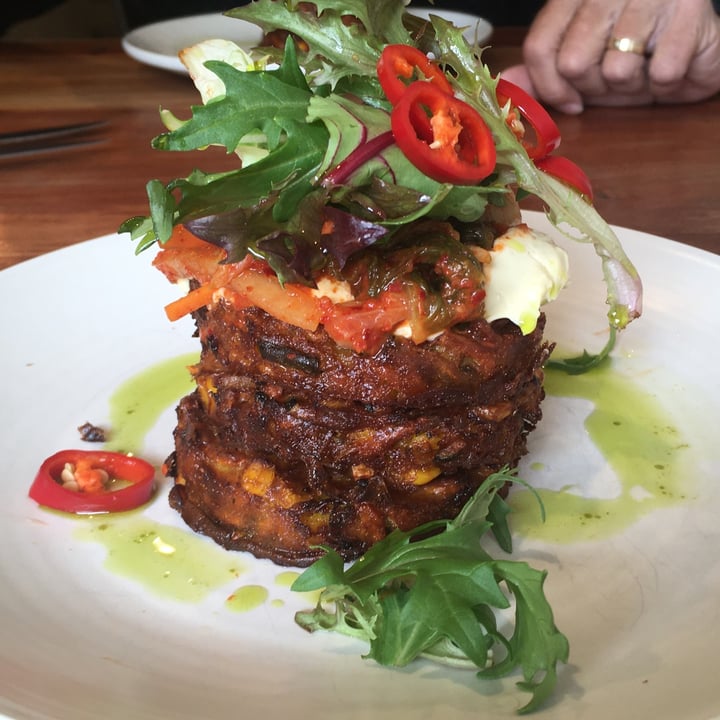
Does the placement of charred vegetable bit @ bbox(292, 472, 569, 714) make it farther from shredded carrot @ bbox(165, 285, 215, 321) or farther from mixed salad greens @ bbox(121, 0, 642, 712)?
shredded carrot @ bbox(165, 285, 215, 321)

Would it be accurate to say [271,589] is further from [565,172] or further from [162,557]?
[565,172]

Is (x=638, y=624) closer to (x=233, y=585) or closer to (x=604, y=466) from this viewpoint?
(x=604, y=466)

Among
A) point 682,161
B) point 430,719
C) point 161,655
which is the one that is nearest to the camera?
point 430,719

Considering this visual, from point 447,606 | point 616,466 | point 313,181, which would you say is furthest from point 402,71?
point 616,466

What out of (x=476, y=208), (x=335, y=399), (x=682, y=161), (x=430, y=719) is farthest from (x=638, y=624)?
(x=682, y=161)

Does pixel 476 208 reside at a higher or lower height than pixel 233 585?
higher

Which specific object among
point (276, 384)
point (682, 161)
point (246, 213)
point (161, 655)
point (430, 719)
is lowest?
point (682, 161)
